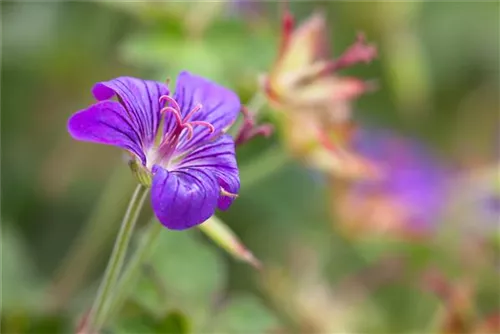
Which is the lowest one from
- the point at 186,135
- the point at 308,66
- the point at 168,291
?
the point at 168,291

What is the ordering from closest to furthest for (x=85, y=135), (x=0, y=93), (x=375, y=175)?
(x=85, y=135) < (x=375, y=175) < (x=0, y=93)

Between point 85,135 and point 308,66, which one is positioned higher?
point 308,66

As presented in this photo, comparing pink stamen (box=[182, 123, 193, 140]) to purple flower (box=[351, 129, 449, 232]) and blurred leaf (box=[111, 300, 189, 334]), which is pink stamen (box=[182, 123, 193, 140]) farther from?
purple flower (box=[351, 129, 449, 232])

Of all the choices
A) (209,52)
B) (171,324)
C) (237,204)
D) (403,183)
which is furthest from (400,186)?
(171,324)

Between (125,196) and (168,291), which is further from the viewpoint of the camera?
(125,196)

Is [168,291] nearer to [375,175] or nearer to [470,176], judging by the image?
[375,175]

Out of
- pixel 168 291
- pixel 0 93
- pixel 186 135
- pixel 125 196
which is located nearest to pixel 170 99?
pixel 186 135

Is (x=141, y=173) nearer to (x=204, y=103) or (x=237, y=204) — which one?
(x=204, y=103)

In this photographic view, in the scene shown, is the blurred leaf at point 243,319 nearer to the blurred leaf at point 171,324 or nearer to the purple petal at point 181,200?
the blurred leaf at point 171,324

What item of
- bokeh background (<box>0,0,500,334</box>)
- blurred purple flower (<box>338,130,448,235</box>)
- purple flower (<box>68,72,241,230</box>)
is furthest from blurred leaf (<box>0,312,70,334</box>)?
blurred purple flower (<box>338,130,448,235</box>)
